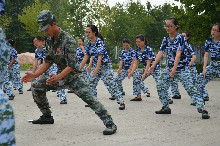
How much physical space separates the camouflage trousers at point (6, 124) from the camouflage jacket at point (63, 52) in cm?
271

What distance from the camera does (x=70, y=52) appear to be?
4875mm

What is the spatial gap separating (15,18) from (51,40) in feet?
165

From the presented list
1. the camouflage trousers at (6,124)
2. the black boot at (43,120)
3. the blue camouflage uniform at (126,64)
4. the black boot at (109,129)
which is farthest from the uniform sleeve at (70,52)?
the blue camouflage uniform at (126,64)

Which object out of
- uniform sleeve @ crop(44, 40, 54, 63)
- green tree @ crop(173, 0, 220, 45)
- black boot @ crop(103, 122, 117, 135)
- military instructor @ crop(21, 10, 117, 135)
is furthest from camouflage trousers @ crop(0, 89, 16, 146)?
green tree @ crop(173, 0, 220, 45)

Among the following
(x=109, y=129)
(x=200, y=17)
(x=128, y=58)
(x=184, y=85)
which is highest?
(x=200, y=17)

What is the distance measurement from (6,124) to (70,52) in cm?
288

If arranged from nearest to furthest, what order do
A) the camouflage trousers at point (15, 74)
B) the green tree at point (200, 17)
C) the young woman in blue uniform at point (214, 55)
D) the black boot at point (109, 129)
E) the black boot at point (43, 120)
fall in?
the black boot at point (109, 129) → the black boot at point (43, 120) → the young woman in blue uniform at point (214, 55) → the camouflage trousers at point (15, 74) → the green tree at point (200, 17)

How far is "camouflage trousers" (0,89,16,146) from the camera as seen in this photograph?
80.7 inches

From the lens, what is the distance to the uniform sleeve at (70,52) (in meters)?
4.81

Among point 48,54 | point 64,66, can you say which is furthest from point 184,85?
point 48,54

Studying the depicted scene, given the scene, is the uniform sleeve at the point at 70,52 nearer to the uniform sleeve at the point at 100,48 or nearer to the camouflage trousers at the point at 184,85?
the camouflage trousers at the point at 184,85

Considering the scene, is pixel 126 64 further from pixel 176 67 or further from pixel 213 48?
pixel 176 67

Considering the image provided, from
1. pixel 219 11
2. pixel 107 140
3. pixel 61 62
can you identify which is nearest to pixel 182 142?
pixel 107 140

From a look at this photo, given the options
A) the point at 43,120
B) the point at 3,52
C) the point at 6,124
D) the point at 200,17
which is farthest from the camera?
the point at 200,17
